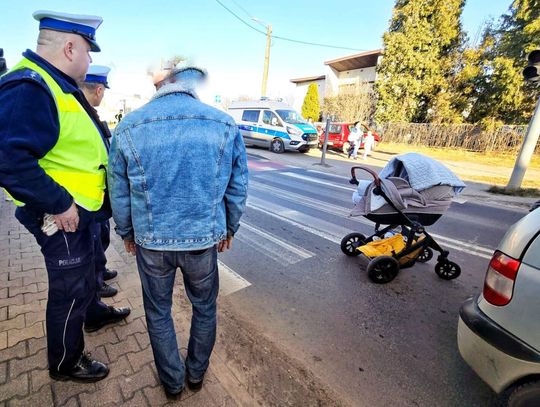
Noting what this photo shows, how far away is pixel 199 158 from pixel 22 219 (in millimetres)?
1089

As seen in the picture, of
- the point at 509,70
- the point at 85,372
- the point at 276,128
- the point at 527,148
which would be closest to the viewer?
the point at 85,372

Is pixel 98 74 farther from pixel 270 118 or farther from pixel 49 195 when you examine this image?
pixel 270 118

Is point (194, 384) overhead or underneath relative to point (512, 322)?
underneath

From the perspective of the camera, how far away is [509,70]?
61.0ft

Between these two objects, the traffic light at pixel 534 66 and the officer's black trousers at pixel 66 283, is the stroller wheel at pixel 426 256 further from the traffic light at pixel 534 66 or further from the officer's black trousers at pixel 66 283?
the traffic light at pixel 534 66

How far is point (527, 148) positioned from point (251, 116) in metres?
12.5

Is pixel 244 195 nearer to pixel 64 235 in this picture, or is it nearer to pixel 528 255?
pixel 64 235

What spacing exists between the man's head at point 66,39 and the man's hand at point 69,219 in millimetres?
741

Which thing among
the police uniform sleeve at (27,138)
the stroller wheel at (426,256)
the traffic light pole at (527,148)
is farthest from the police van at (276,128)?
the police uniform sleeve at (27,138)

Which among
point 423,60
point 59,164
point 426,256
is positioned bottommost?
point 426,256

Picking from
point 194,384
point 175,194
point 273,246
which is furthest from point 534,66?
point 194,384

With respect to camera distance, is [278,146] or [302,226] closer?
[302,226]

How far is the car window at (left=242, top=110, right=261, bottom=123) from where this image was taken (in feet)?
56.8

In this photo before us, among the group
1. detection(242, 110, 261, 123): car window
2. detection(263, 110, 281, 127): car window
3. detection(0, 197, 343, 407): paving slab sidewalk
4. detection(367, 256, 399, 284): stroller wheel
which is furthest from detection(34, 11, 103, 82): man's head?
detection(242, 110, 261, 123): car window
